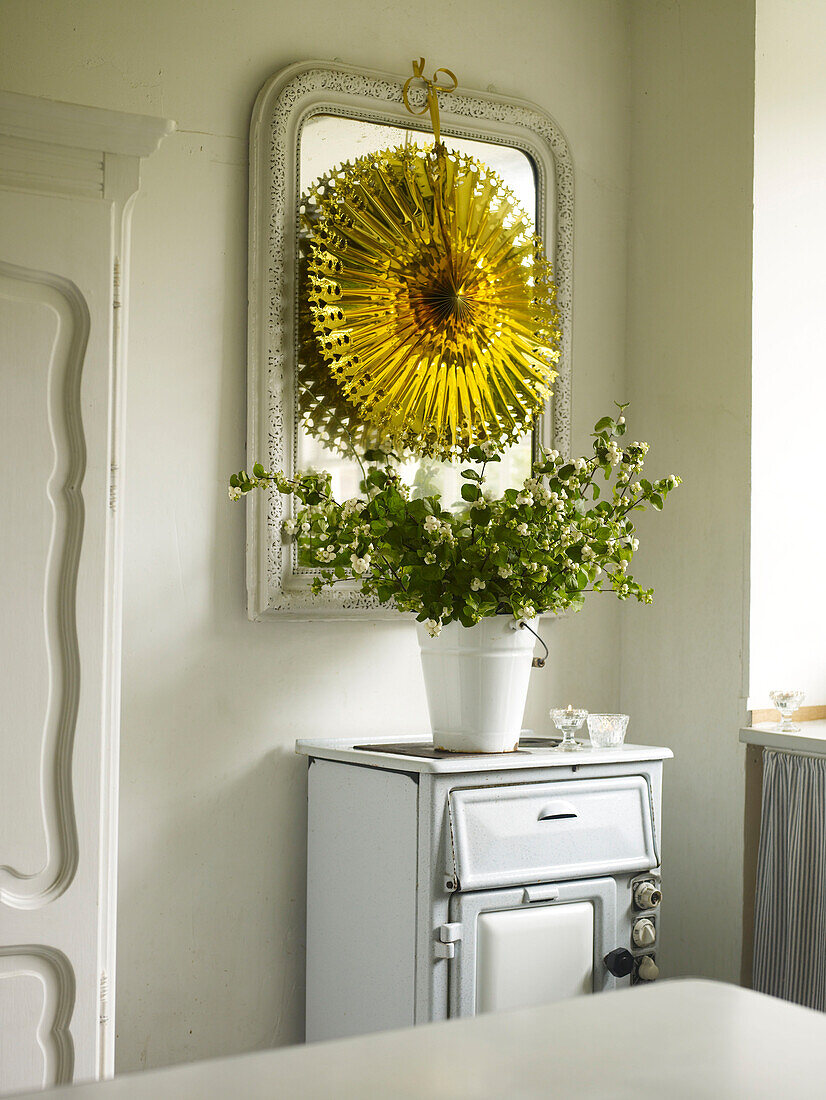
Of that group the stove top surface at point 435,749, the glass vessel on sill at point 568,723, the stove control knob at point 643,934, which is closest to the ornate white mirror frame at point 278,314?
the stove top surface at point 435,749

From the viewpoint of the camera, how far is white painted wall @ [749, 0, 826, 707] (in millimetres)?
A: 2453

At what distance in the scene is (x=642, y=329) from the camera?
277 cm

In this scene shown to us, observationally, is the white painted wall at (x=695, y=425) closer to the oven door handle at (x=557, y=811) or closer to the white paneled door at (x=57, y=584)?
the oven door handle at (x=557, y=811)

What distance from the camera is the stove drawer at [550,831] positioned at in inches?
76.4

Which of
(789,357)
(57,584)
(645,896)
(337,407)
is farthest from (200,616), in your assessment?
(789,357)

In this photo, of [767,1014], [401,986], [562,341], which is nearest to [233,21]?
[562,341]

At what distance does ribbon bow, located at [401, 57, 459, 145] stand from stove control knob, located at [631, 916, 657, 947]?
5.60ft

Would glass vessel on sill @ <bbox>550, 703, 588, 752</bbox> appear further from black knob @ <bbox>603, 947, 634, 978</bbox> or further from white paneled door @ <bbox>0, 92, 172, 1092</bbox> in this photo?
white paneled door @ <bbox>0, 92, 172, 1092</bbox>

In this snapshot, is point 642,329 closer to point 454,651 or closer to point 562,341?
point 562,341

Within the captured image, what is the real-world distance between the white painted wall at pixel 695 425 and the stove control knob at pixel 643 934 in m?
0.37

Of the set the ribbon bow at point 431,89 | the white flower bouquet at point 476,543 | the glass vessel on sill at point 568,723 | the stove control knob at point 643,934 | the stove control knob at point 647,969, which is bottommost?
the stove control knob at point 647,969

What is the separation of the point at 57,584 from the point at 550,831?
100 cm

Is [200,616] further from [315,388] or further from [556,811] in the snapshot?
[556,811]

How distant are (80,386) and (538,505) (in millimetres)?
843
